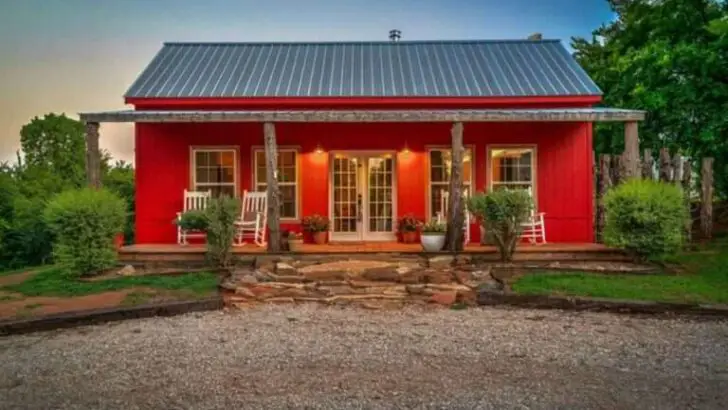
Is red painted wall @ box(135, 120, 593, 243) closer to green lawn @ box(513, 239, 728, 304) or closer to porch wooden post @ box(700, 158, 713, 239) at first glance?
porch wooden post @ box(700, 158, 713, 239)

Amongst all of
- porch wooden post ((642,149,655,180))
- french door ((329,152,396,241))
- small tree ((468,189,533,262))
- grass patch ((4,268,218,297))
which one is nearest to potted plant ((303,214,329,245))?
french door ((329,152,396,241))

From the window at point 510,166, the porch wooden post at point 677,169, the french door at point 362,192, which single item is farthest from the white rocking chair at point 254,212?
the porch wooden post at point 677,169

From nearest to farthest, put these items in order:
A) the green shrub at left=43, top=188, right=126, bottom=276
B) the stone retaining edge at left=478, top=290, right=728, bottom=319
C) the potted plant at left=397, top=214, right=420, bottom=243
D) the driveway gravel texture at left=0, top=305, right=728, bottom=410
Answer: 1. the driveway gravel texture at left=0, top=305, right=728, bottom=410
2. the stone retaining edge at left=478, top=290, right=728, bottom=319
3. the green shrub at left=43, top=188, right=126, bottom=276
4. the potted plant at left=397, top=214, right=420, bottom=243

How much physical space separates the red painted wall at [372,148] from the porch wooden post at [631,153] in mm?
1614

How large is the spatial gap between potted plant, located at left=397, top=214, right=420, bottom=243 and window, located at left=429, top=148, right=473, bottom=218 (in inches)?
19.9

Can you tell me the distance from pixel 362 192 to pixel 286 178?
152cm

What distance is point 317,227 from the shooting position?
11219 mm

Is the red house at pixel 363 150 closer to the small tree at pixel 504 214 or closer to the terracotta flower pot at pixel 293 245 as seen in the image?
the terracotta flower pot at pixel 293 245

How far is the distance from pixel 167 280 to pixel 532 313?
16.3 ft

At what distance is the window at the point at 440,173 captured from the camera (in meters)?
11.8

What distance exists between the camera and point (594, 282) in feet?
26.2

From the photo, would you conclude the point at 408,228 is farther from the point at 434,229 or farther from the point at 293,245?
the point at 293,245

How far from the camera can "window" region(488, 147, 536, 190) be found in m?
11.7

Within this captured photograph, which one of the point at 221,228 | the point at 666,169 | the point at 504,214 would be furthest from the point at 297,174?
the point at 666,169
